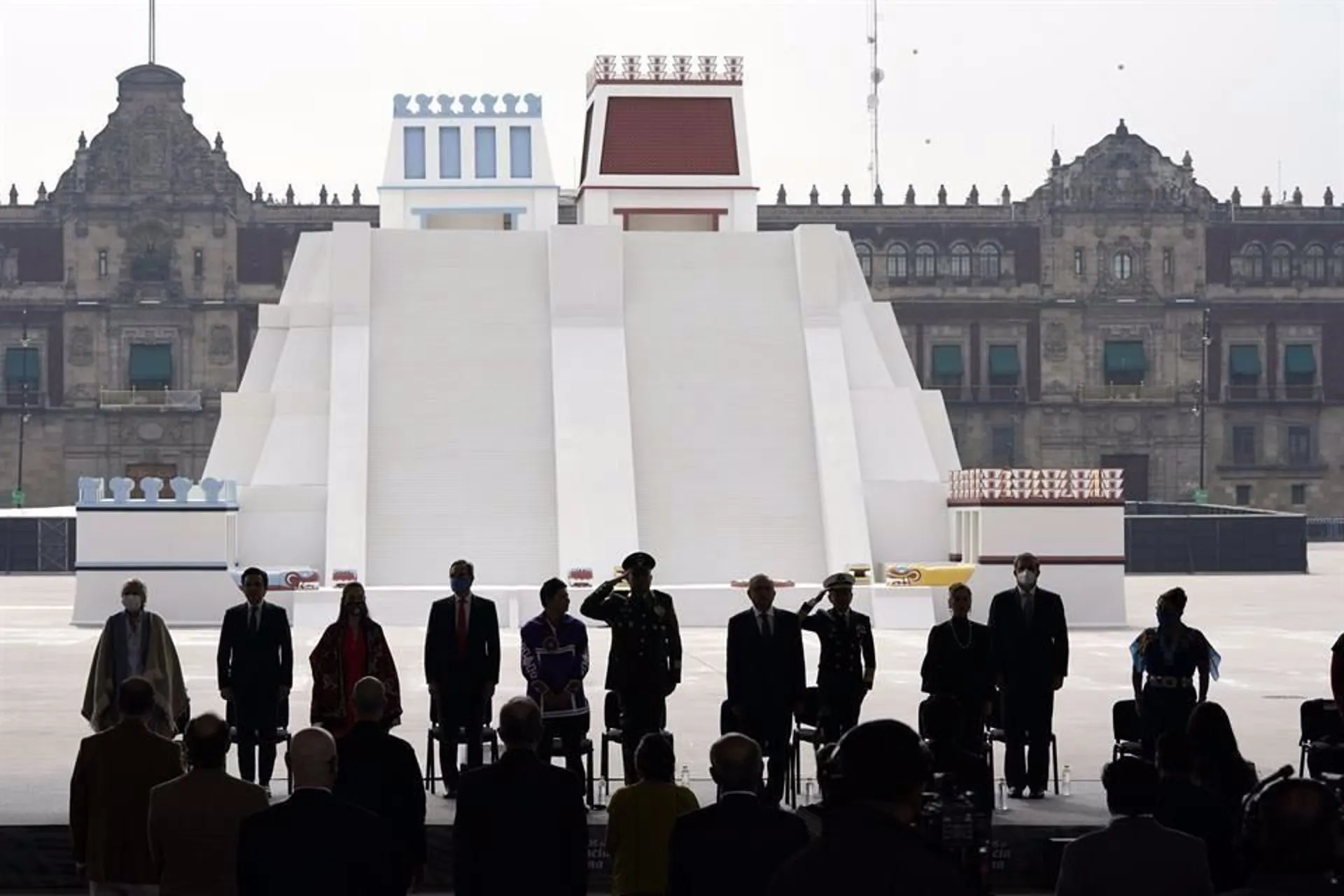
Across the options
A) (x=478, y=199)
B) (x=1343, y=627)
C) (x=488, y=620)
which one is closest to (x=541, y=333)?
(x=478, y=199)

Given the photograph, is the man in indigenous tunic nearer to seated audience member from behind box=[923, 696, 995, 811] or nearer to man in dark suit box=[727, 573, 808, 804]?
man in dark suit box=[727, 573, 808, 804]

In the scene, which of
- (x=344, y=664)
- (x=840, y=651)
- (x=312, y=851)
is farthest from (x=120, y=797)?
(x=840, y=651)

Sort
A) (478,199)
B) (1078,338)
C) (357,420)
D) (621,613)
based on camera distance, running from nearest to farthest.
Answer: (621,613), (357,420), (478,199), (1078,338)

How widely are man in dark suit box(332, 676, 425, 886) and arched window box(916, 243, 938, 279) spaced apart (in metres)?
60.1

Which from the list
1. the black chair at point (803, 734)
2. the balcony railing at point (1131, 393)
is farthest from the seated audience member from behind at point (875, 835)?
the balcony railing at point (1131, 393)

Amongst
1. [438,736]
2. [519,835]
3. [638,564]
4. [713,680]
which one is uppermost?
[638,564]

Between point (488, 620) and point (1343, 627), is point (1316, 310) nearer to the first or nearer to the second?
point (1343, 627)

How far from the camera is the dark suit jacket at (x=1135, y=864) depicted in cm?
579

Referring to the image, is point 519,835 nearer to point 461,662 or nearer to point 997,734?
point 461,662

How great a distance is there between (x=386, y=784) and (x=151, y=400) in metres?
57.9

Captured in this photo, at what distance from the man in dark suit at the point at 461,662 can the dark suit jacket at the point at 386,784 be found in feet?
13.3

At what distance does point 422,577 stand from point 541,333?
5.32m

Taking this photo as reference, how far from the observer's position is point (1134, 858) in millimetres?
5820

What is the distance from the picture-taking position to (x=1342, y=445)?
6744cm
